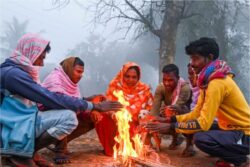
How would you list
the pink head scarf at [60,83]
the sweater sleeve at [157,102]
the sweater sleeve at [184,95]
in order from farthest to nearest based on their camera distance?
the sweater sleeve at [157,102] → the sweater sleeve at [184,95] → the pink head scarf at [60,83]

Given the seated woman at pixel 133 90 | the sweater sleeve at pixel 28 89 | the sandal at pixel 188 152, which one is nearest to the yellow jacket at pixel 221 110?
the sandal at pixel 188 152

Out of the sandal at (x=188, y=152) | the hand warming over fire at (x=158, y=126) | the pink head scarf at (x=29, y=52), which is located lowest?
the sandal at (x=188, y=152)

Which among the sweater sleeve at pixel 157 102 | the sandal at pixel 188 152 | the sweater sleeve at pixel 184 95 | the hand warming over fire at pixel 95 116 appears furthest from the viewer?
the sweater sleeve at pixel 157 102

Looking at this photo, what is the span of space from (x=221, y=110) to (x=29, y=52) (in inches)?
97.8

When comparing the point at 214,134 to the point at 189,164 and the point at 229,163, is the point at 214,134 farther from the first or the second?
the point at 189,164

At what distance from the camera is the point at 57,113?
3.80 metres

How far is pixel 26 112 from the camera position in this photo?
3.66 meters

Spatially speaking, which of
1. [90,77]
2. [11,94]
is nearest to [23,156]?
[11,94]

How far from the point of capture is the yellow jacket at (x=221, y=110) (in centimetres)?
388

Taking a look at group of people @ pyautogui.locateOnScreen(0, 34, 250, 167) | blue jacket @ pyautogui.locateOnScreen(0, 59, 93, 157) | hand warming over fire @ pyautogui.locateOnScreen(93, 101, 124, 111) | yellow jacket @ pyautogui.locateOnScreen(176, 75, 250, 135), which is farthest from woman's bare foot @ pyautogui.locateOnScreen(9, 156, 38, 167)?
yellow jacket @ pyautogui.locateOnScreen(176, 75, 250, 135)

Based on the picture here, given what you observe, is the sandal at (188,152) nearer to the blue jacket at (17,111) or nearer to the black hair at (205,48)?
the black hair at (205,48)

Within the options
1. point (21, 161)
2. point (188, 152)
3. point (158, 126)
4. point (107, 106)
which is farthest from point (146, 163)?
point (21, 161)

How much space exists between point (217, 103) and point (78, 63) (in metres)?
2.09

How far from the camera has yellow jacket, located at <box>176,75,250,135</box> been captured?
3.88m
